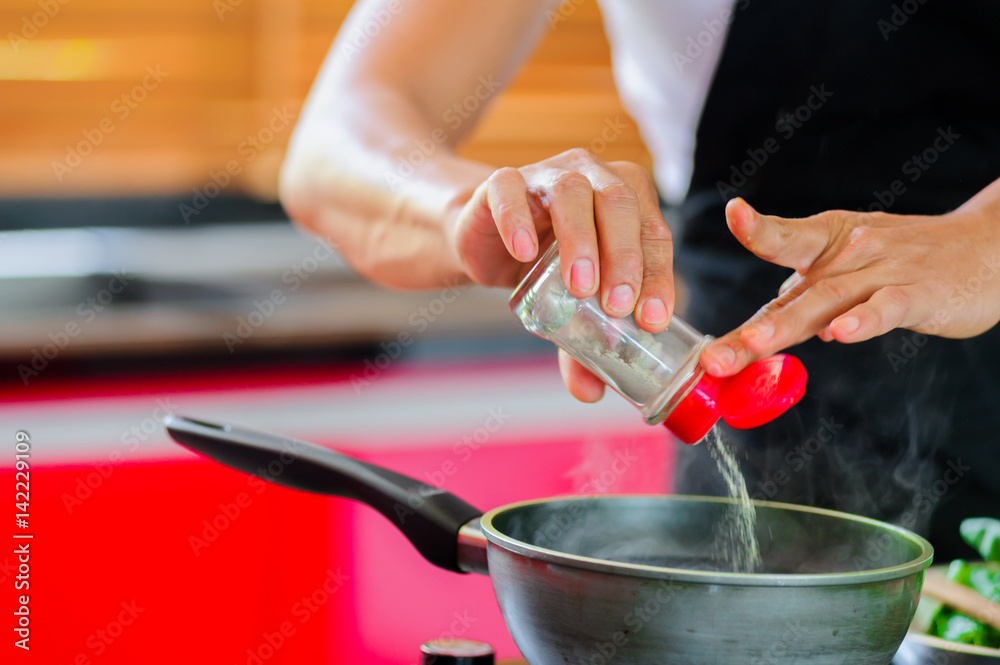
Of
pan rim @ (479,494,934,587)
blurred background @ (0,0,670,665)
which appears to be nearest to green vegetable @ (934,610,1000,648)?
pan rim @ (479,494,934,587)

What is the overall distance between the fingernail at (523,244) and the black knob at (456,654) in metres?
0.29

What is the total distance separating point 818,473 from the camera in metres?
1.19

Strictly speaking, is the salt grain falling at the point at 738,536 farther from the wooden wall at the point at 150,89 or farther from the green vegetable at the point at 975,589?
the wooden wall at the point at 150,89

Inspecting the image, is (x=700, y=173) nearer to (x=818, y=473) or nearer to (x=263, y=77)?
(x=818, y=473)

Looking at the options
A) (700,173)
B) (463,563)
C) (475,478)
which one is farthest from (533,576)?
(475,478)

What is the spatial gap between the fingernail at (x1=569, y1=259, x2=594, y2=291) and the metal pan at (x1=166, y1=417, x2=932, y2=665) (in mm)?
172

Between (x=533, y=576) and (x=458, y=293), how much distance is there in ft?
7.92

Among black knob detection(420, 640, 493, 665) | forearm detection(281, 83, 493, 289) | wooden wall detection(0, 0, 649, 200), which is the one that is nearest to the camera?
black knob detection(420, 640, 493, 665)

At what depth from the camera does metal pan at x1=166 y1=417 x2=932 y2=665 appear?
22.4 inches

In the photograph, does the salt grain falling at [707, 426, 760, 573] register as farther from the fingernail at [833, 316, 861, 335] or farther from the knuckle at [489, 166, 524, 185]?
the knuckle at [489, 166, 524, 185]

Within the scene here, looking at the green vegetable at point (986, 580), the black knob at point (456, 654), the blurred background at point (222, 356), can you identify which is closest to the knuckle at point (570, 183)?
the black knob at point (456, 654)

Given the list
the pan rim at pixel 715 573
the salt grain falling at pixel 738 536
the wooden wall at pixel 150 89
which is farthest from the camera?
the wooden wall at pixel 150 89

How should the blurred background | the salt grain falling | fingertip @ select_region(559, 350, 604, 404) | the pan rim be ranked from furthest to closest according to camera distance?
the blurred background, fingertip @ select_region(559, 350, 604, 404), the salt grain falling, the pan rim

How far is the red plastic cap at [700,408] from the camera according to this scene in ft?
2.30
